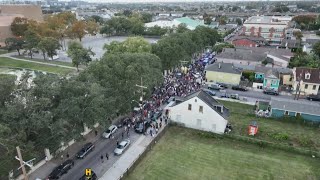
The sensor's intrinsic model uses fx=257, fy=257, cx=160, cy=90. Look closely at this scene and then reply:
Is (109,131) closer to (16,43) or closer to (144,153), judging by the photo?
(144,153)

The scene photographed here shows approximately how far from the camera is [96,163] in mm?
29469

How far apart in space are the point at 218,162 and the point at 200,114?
8.43 metres

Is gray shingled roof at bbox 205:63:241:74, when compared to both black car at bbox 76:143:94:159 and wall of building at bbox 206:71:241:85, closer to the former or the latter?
wall of building at bbox 206:71:241:85

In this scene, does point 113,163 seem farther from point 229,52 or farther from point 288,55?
point 288,55

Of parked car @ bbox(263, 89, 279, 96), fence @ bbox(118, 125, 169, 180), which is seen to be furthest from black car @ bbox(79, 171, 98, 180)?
parked car @ bbox(263, 89, 279, 96)

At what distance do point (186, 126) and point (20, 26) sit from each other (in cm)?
8896

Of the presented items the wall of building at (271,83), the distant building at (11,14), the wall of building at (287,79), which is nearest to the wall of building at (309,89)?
the wall of building at (287,79)

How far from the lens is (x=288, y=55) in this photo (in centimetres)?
6844

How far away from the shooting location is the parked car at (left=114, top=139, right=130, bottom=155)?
3105cm

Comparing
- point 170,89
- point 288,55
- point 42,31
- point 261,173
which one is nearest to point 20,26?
point 42,31

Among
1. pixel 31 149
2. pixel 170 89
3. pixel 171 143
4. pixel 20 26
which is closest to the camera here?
pixel 31 149

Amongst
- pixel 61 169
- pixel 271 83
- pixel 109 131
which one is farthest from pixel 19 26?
pixel 271 83

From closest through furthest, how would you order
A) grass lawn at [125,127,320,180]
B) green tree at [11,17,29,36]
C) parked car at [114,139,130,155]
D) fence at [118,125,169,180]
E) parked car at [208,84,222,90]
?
fence at [118,125,169,180]
grass lawn at [125,127,320,180]
parked car at [114,139,130,155]
parked car at [208,84,222,90]
green tree at [11,17,29,36]

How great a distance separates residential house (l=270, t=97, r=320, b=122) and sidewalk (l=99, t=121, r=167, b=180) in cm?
2041
